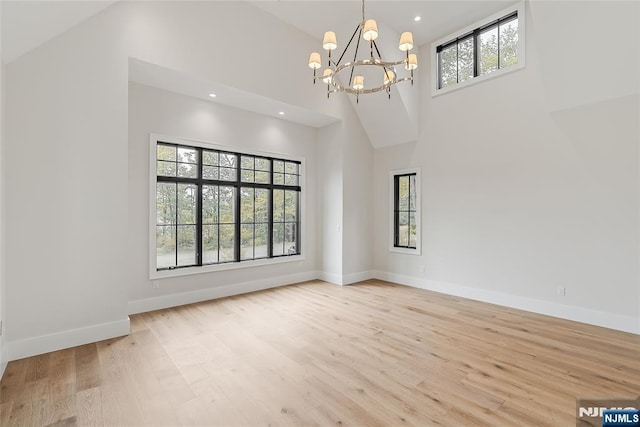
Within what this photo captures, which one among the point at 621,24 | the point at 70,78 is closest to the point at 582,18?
the point at 621,24

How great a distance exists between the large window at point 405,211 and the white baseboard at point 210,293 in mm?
2050

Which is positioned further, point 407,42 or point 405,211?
point 405,211

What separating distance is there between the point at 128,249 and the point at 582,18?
6539mm

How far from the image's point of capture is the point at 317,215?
6547 mm

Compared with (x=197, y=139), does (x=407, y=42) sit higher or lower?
higher

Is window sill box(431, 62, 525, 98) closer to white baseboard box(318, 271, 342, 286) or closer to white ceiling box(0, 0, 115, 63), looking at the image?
white baseboard box(318, 271, 342, 286)

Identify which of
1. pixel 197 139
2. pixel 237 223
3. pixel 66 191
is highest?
pixel 197 139

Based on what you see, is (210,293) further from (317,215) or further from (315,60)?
(315,60)

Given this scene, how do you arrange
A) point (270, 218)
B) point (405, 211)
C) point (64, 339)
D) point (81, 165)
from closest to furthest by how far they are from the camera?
point (64, 339) < point (81, 165) < point (270, 218) < point (405, 211)

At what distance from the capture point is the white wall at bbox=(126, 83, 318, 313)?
14.1 feet

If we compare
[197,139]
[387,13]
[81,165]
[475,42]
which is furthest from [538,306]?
[81,165]

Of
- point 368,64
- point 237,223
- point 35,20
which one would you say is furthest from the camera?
point 237,223

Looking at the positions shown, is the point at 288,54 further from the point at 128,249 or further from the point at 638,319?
the point at 638,319

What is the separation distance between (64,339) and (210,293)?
2007 mm
